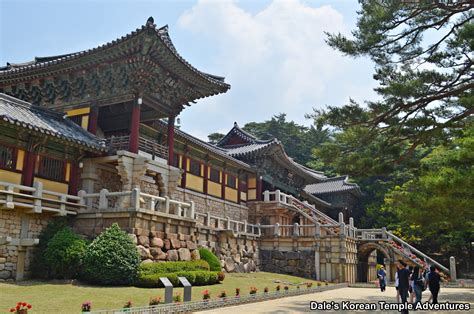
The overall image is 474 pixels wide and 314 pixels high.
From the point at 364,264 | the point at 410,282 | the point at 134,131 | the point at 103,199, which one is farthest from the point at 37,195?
the point at 364,264

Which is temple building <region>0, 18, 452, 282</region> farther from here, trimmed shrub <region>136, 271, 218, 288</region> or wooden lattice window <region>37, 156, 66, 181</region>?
trimmed shrub <region>136, 271, 218, 288</region>

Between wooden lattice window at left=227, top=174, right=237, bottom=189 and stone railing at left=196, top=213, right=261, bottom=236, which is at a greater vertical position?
wooden lattice window at left=227, top=174, right=237, bottom=189

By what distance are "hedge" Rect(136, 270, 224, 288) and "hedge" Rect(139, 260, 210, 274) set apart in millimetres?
272

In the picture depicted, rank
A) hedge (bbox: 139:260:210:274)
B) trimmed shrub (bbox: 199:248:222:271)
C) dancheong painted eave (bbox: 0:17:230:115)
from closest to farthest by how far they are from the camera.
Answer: hedge (bbox: 139:260:210:274) < dancheong painted eave (bbox: 0:17:230:115) < trimmed shrub (bbox: 199:248:222:271)

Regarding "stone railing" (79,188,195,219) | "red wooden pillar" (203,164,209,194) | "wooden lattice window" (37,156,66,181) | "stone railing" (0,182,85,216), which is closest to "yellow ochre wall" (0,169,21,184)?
"stone railing" (0,182,85,216)

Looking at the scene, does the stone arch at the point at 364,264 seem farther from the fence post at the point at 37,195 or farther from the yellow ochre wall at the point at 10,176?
the yellow ochre wall at the point at 10,176

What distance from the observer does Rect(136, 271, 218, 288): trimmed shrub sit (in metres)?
17.8

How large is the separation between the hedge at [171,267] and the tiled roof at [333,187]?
3680cm

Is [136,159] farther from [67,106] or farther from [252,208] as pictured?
[252,208]

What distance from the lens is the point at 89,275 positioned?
1773 centimetres

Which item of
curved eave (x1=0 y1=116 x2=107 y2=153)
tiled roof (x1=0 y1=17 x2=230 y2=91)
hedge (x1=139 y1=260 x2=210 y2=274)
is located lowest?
hedge (x1=139 y1=260 x2=210 y2=274)

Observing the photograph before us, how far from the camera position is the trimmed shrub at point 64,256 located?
1788 centimetres

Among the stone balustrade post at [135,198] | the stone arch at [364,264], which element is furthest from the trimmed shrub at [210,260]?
the stone arch at [364,264]

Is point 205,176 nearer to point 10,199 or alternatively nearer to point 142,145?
point 142,145
